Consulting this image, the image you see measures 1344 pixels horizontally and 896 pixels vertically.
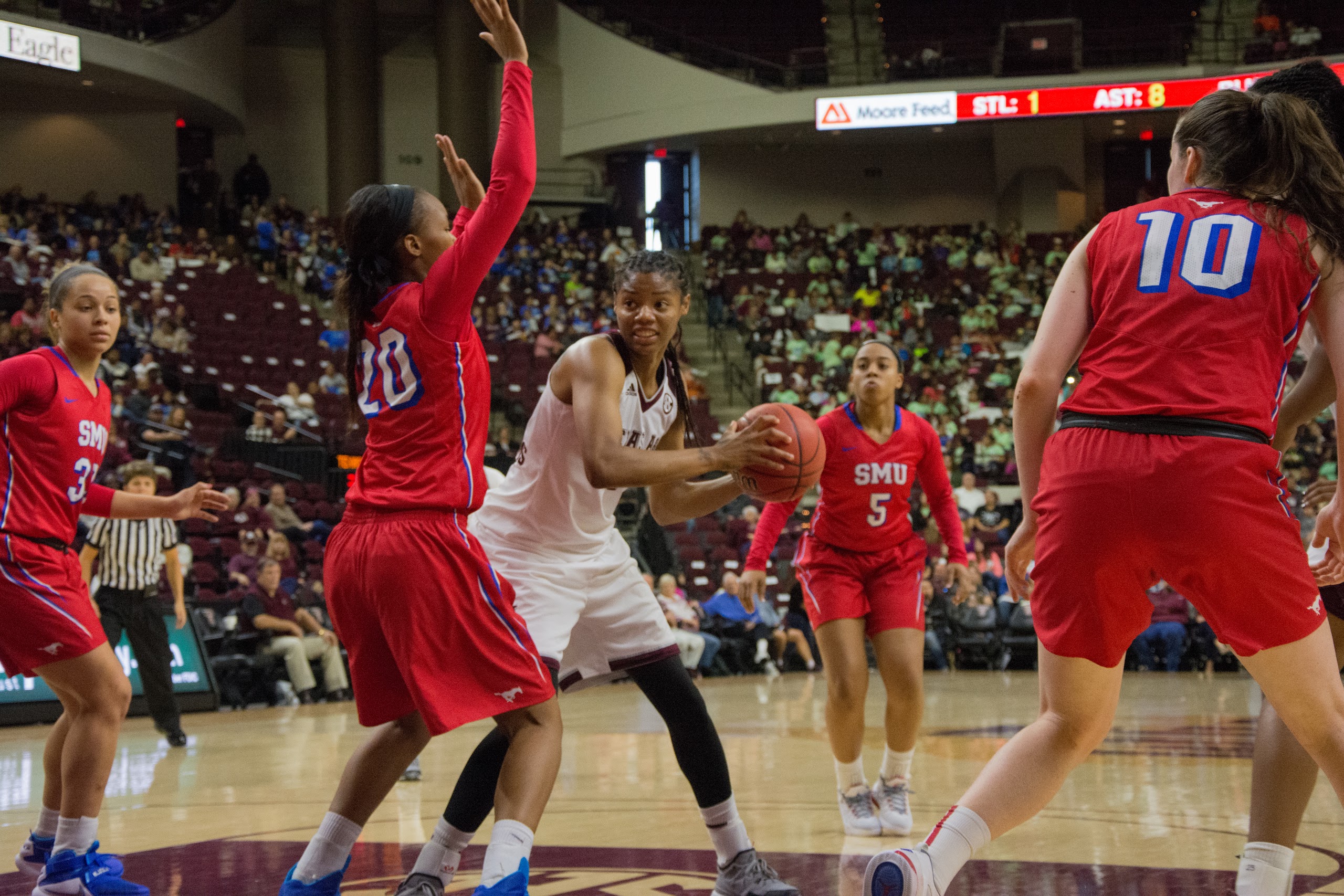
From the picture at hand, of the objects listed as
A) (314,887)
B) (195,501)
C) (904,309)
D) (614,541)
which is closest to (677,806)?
(614,541)

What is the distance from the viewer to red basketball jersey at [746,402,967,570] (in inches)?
211

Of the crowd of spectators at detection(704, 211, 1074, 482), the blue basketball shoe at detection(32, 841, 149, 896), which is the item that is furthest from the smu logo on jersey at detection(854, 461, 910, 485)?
the crowd of spectators at detection(704, 211, 1074, 482)

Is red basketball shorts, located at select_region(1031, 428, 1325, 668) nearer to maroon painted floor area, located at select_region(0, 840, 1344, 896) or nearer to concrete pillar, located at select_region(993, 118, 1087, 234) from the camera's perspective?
maroon painted floor area, located at select_region(0, 840, 1344, 896)

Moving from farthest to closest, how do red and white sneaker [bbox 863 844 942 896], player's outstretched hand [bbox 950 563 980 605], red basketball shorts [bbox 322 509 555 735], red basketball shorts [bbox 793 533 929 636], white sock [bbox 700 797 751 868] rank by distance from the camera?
player's outstretched hand [bbox 950 563 980 605]
red basketball shorts [bbox 793 533 929 636]
white sock [bbox 700 797 751 868]
red basketball shorts [bbox 322 509 555 735]
red and white sneaker [bbox 863 844 942 896]

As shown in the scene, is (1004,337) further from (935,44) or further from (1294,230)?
(1294,230)

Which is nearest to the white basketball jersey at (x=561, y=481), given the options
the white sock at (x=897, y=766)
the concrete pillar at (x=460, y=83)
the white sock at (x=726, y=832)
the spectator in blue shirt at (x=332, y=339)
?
the white sock at (x=726, y=832)

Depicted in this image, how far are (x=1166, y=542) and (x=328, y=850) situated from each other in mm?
1995

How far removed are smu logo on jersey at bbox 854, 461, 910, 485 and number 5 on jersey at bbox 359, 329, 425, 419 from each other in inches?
105

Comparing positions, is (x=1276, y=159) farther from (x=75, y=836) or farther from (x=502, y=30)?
(x=75, y=836)

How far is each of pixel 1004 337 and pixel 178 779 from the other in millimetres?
16040

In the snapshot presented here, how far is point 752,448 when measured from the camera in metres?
3.13

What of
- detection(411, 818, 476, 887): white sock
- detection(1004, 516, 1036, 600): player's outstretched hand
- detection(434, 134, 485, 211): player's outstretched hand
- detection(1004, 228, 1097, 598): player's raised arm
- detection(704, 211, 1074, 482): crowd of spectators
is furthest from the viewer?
detection(704, 211, 1074, 482): crowd of spectators

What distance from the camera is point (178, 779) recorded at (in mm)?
6559

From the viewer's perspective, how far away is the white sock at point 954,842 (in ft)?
8.73
